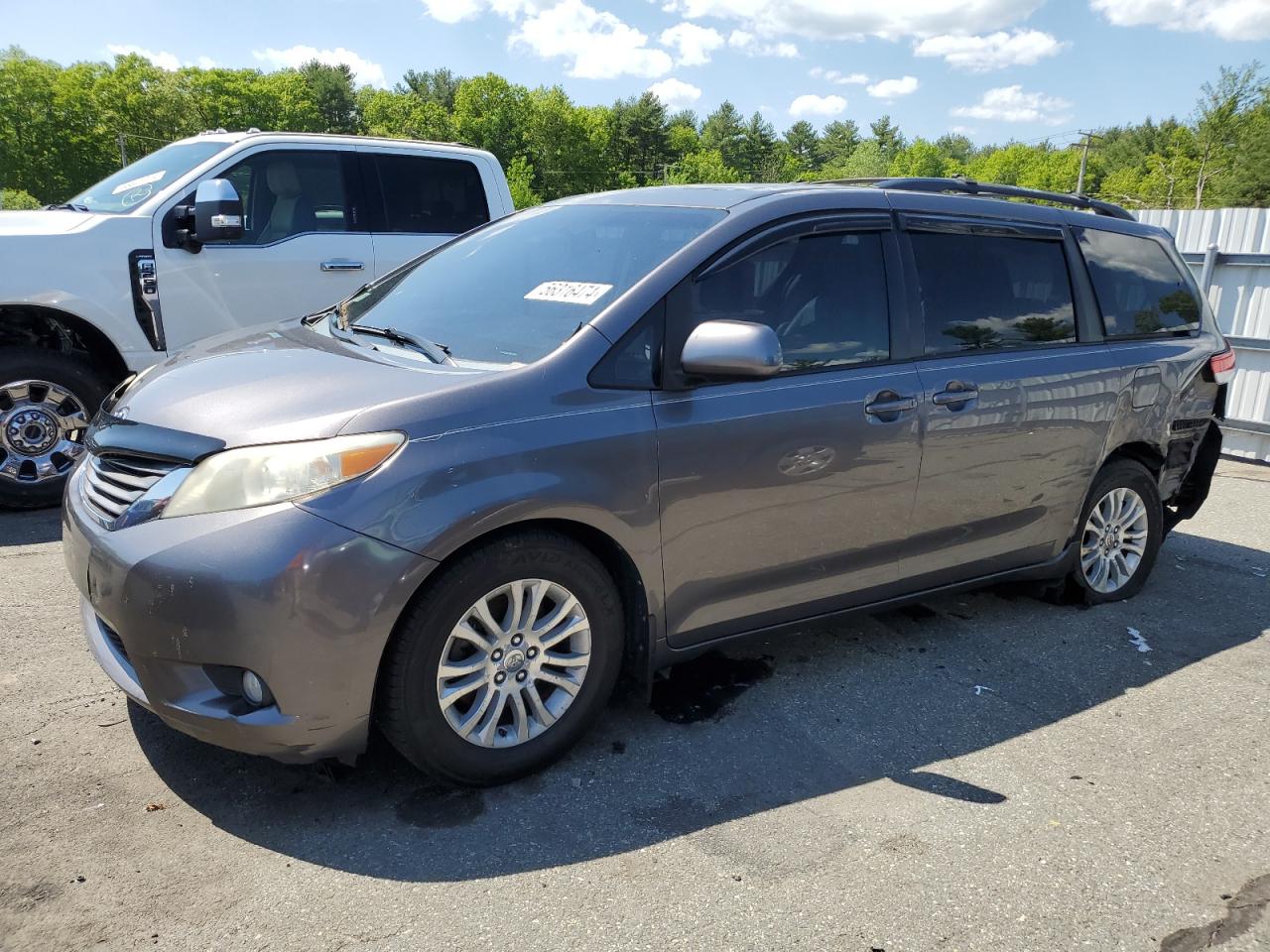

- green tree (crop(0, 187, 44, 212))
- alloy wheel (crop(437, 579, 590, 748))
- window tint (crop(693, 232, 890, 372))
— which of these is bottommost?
alloy wheel (crop(437, 579, 590, 748))

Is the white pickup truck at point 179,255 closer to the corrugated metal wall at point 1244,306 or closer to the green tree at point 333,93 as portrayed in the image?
the corrugated metal wall at point 1244,306

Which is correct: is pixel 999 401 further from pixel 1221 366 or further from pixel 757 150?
pixel 757 150

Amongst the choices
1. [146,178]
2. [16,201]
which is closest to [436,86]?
[16,201]

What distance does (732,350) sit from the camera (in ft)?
9.31

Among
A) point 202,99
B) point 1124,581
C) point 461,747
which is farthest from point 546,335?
point 202,99

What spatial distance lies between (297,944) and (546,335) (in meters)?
1.81

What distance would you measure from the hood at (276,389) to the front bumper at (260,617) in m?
0.27

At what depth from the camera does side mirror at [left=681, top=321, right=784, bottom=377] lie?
2.84 metres

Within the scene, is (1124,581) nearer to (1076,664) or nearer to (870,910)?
(1076,664)

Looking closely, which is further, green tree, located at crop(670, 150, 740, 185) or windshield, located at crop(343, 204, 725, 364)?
green tree, located at crop(670, 150, 740, 185)

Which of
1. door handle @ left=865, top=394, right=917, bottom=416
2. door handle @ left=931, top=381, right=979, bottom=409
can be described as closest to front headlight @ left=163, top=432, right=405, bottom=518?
door handle @ left=865, top=394, right=917, bottom=416

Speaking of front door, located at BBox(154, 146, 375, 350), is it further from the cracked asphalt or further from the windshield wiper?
the windshield wiper

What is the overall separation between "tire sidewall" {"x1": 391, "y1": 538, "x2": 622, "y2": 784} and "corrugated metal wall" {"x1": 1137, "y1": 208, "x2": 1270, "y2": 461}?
8062 millimetres

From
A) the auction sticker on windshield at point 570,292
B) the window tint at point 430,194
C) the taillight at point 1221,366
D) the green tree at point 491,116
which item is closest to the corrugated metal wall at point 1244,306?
the taillight at point 1221,366
